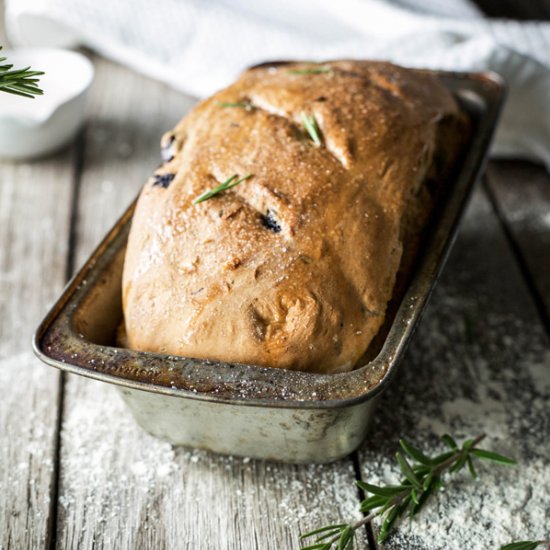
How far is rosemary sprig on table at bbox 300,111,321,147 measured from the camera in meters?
1.31

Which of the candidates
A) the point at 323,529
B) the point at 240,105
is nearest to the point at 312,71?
the point at 240,105

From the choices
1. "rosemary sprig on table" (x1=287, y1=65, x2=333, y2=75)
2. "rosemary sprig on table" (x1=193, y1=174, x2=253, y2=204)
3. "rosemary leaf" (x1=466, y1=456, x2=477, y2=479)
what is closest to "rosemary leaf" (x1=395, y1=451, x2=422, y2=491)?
"rosemary leaf" (x1=466, y1=456, x2=477, y2=479)

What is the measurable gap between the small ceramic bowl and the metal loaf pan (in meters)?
0.70

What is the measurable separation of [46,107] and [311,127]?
1048 mm

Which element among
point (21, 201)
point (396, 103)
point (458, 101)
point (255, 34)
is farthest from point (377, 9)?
point (21, 201)

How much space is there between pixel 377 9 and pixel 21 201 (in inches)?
43.6

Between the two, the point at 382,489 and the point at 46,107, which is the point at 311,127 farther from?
the point at 46,107

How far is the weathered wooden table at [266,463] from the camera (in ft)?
3.95

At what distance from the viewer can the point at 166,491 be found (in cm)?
126

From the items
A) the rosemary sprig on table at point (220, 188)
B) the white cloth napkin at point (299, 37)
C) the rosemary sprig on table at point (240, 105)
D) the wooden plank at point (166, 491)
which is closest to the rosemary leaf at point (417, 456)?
the wooden plank at point (166, 491)

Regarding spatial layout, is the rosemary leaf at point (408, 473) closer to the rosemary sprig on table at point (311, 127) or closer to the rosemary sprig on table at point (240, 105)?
the rosemary sprig on table at point (311, 127)

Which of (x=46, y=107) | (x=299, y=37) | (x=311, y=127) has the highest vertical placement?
(x=311, y=127)

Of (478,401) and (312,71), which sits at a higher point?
(312,71)

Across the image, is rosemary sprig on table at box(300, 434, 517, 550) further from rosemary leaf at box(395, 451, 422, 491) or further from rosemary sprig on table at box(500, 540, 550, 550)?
rosemary sprig on table at box(500, 540, 550, 550)
